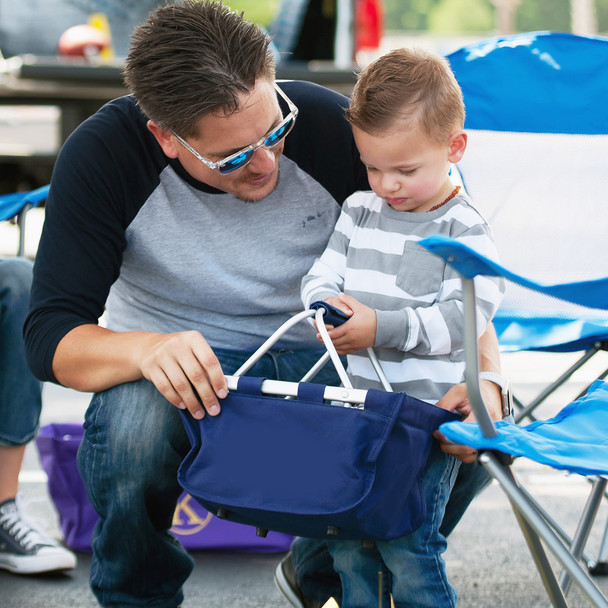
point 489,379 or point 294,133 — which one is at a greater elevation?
point 294,133

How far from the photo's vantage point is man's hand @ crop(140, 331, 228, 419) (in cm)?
149

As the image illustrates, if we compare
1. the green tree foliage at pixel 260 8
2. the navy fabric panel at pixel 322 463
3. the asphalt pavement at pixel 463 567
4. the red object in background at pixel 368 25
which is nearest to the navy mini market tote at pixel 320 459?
the navy fabric panel at pixel 322 463

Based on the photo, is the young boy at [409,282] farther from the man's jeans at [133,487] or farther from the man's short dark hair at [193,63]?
the man's jeans at [133,487]

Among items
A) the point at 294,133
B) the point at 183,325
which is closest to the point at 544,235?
the point at 294,133

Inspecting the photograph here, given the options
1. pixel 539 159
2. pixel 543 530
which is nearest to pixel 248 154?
pixel 543 530

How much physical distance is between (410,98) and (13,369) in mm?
1131

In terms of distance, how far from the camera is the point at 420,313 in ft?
5.28

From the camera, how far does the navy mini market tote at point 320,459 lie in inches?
55.4

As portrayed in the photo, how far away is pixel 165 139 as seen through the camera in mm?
1820

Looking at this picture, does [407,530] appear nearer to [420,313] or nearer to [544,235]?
[420,313]

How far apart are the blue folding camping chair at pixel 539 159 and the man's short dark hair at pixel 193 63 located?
2.56 ft

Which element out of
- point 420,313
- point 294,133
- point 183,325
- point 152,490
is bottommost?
point 152,490

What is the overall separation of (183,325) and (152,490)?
36cm

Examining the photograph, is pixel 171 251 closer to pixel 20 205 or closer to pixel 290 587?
pixel 20 205
